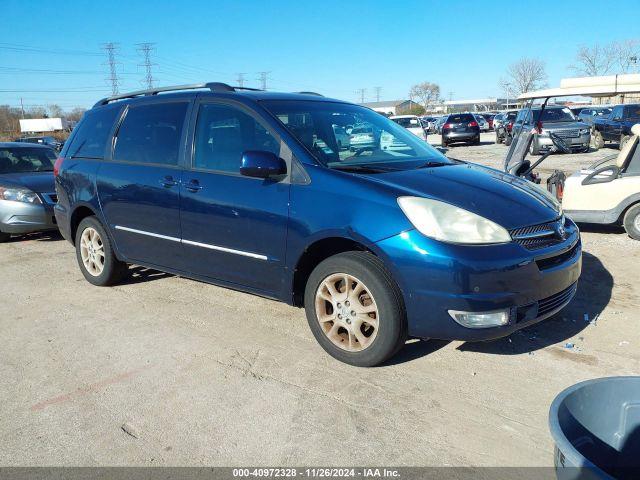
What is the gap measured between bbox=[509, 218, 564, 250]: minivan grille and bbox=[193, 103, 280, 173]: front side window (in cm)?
177

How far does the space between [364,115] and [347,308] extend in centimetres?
206

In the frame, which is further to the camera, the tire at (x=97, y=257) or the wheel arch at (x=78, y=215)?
the wheel arch at (x=78, y=215)

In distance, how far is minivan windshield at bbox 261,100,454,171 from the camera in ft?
12.8

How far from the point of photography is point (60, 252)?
297 inches

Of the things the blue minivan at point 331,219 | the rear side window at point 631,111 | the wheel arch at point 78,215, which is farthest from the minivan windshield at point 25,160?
the rear side window at point 631,111

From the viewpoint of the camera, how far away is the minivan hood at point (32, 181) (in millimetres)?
8039

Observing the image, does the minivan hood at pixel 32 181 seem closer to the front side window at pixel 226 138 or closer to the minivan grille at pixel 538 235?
the front side window at pixel 226 138

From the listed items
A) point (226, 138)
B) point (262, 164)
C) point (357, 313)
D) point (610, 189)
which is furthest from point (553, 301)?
point (610, 189)

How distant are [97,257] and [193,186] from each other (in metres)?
1.90

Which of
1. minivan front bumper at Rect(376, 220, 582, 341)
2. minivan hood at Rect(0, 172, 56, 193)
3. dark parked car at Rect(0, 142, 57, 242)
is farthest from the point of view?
minivan hood at Rect(0, 172, 56, 193)

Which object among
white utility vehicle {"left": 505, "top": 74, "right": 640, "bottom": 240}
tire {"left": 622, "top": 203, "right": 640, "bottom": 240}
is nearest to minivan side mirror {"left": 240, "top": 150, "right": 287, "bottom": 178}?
white utility vehicle {"left": 505, "top": 74, "right": 640, "bottom": 240}

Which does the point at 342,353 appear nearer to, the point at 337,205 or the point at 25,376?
the point at 337,205

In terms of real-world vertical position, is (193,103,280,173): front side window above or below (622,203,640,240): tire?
above

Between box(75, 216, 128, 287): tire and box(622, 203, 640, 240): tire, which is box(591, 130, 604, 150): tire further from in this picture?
box(75, 216, 128, 287): tire
